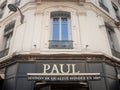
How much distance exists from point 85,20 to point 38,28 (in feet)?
7.74

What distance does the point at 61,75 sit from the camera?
6.88 meters

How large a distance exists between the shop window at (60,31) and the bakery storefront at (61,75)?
91cm

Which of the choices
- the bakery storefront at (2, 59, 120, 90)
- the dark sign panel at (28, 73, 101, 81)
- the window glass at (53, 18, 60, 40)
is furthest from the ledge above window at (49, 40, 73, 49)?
the dark sign panel at (28, 73, 101, 81)

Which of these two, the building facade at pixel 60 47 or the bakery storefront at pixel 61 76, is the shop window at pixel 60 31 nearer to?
the building facade at pixel 60 47

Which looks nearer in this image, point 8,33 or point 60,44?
point 60,44

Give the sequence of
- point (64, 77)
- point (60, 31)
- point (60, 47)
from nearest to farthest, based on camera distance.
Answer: point (64, 77)
point (60, 47)
point (60, 31)

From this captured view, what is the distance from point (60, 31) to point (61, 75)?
280 centimetres

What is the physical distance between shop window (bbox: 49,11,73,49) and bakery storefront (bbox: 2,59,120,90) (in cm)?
91

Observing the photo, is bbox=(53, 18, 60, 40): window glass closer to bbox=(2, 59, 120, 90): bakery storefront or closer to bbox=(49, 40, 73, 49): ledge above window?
bbox=(49, 40, 73, 49): ledge above window

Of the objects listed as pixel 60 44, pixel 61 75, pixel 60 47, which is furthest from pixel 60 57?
pixel 61 75

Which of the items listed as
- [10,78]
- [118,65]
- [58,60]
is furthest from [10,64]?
[118,65]

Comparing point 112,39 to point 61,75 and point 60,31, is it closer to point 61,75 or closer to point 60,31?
point 60,31

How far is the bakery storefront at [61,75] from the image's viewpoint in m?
6.86

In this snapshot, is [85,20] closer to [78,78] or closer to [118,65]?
[118,65]
